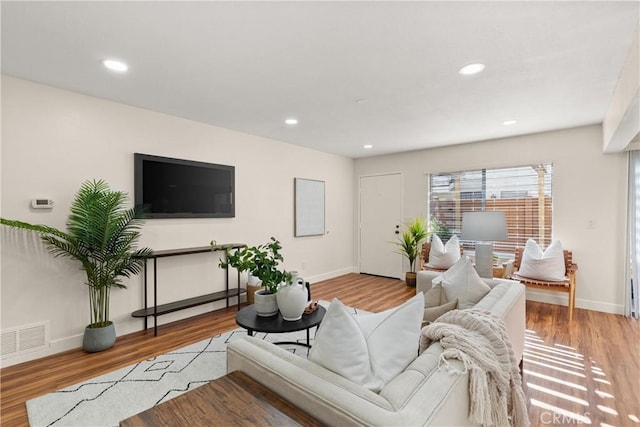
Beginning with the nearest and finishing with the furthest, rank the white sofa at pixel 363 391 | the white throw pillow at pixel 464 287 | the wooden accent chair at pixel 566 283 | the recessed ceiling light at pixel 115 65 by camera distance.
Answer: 1. the white sofa at pixel 363 391
2. the white throw pillow at pixel 464 287
3. the recessed ceiling light at pixel 115 65
4. the wooden accent chair at pixel 566 283

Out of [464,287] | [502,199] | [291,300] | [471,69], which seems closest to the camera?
[464,287]

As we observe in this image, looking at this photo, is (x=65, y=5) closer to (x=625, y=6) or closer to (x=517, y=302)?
(x=625, y=6)

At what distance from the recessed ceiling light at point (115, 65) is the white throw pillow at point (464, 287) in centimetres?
291

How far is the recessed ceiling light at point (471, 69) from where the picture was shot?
2.38m

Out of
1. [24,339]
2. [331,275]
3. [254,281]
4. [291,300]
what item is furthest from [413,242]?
[24,339]

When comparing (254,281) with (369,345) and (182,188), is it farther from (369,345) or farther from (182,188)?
(369,345)

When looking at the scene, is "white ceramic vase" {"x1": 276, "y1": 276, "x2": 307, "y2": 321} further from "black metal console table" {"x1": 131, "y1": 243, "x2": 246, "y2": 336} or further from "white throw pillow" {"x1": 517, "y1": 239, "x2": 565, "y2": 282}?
"white throw pillow" {"x1": 517, "y1": 239, "x2": 565, "y2": 282}

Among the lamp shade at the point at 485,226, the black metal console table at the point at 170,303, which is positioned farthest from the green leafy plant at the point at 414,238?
the black metal console table at the point at 170,303

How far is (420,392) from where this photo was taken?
1037 mm

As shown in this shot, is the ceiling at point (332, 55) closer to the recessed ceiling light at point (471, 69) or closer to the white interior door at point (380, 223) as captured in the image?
the recessed ceiling light at point (471, 69)

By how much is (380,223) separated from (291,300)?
4.04 meters

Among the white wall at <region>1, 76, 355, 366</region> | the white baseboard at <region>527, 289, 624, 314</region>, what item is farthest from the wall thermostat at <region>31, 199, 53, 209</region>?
the white baseboard at <region>527, 289, 624, 314</region>

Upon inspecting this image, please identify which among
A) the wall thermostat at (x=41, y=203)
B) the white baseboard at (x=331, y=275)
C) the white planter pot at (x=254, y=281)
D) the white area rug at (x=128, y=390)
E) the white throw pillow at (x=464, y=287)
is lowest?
the white area rug at (x=128, y=390)

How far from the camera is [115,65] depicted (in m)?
2.38
